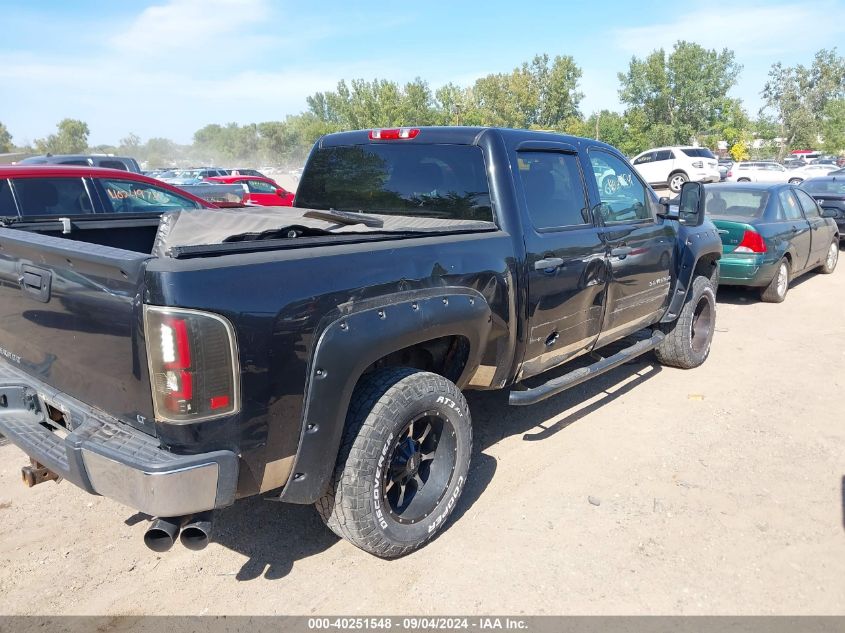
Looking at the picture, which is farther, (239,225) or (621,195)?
(621,195)

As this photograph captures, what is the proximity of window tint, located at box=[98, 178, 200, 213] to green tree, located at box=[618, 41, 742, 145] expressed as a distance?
48521 mm

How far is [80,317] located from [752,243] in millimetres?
7954

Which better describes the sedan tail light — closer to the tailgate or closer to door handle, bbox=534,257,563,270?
the tailgate

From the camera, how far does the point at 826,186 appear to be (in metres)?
13.6

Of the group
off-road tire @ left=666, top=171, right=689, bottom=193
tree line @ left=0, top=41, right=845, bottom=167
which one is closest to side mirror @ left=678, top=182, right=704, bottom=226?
off-road tire @ left=666, top=171, right=689, bottom=193

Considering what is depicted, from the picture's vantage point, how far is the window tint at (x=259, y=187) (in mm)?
18062

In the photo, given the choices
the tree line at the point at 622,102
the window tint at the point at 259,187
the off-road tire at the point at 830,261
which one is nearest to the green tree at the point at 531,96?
the tree line at the point at 622,102

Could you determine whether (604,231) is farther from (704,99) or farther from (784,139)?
A: (784,139)

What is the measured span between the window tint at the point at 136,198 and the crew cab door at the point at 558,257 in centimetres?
469

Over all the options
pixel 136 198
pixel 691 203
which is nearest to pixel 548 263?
pixel 691 203

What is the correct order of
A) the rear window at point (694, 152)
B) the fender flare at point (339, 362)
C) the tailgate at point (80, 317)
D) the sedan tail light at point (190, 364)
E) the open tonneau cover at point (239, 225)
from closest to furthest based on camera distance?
the sedan tail light at point (190, 364) → the tailgate at point (80, 317) → the fender flare at point (339, 362) → the open tonneau cover at point (239, 225) → the rear window at point (694, 152)

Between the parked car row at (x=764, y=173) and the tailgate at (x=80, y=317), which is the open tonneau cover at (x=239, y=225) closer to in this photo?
the tailgate at (x=80, y=317)

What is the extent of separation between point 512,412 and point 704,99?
180 feet

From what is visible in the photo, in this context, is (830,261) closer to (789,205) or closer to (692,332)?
(789,205)
